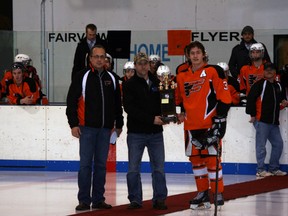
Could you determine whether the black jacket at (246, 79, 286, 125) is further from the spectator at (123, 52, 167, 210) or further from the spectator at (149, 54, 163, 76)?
the spectator at (123, 52, 167, 210)

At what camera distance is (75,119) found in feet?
33.1

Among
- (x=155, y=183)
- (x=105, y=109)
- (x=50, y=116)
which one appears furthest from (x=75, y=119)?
(x=50, y=116)

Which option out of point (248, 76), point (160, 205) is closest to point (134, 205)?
point (160, 205)

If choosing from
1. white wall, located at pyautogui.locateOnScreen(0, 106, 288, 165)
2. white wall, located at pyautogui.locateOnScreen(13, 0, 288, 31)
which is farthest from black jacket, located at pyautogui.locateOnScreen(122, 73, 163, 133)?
white wall, located at pyautogui.locateOnScreen(13, 0, 288, 31)

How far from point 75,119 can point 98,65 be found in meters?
0.66

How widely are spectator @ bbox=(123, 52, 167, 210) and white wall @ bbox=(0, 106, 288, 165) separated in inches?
158

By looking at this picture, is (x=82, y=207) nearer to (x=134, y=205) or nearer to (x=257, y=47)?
(x=134, y=205)

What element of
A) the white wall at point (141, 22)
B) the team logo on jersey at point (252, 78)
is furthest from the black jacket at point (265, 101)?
the white wall at point (141, 22)

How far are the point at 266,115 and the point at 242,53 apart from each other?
200cm

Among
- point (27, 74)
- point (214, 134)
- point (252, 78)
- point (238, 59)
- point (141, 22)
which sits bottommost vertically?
point (214, 134)

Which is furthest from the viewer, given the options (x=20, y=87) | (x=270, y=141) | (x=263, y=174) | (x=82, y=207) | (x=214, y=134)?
(x=20, y=87)

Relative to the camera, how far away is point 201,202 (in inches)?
398

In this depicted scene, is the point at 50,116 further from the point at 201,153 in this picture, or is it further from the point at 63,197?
the point at 201,153

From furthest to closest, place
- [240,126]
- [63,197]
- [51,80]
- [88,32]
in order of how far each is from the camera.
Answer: [51,80], [88,32], [240,126], [63,197]
